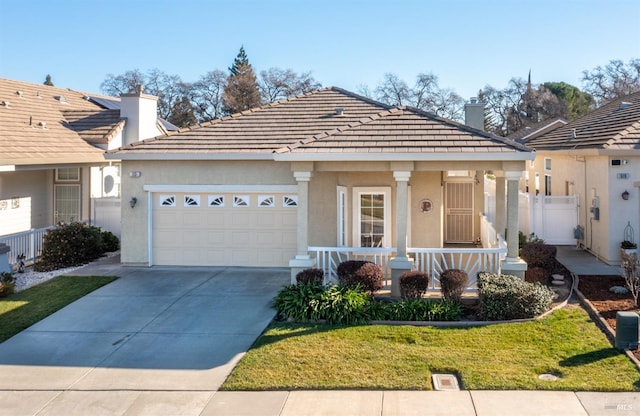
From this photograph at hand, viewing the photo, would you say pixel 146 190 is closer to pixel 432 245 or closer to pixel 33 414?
pixel 432 245

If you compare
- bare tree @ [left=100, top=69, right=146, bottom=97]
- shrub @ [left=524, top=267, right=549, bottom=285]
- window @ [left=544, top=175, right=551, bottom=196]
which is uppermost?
bare tree @ [left=100, top=69, right=146, bottom=97]

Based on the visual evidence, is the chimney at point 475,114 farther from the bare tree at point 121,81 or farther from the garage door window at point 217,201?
the bare tree at point 121,81

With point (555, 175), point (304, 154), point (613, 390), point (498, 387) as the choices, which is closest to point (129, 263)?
point (304, 154)

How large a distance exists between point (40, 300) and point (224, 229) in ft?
15.7

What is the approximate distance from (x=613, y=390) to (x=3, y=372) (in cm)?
833

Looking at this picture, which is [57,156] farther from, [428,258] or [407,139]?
[428,258]

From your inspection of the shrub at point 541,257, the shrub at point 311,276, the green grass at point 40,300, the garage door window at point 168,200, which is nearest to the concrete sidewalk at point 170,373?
the green grass at point 40,300

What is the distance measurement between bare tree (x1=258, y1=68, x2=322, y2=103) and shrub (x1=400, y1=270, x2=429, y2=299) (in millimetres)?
47143

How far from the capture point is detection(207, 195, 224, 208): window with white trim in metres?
14.9

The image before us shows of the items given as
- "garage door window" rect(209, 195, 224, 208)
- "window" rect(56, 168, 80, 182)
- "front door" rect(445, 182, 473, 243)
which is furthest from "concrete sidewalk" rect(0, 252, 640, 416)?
"window" rect(56, 168, 80, 182)

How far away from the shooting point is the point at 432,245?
13.5 meters

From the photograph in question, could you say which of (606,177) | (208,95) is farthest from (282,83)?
(606,177)

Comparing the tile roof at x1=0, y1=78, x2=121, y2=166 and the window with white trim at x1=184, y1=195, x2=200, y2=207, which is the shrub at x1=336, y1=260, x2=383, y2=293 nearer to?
the window with white trim at x1=184, y1=195, x2=200, y2=207

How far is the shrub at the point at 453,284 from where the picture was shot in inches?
415
